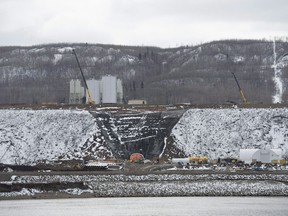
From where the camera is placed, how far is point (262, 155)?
313ft

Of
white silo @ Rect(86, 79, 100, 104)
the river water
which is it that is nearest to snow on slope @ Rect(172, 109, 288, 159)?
the river water

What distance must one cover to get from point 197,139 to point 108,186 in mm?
30341

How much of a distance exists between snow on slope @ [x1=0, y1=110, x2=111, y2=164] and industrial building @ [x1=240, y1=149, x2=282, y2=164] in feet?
60.5

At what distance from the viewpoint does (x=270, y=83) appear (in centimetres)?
18112

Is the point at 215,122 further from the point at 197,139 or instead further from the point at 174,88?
the point at 174,88

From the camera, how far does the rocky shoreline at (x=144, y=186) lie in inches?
2842

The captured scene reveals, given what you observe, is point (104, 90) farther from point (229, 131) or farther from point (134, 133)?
point (229, 131)

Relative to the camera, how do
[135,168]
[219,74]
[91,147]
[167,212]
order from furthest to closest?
A: [219,74] < [91,147] < [135,168] < [167,212]

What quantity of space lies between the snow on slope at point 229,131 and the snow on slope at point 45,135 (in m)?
11.5

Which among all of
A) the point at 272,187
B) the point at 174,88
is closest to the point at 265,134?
the point at 272,187

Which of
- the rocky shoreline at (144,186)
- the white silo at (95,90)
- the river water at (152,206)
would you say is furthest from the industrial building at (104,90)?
the river water at (152,206)

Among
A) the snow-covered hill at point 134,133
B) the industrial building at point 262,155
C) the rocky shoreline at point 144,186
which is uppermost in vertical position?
the snow-covered hill at point 134,133

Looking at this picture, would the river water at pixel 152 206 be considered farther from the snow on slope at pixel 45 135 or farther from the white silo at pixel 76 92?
the white silo at pixel 76 92

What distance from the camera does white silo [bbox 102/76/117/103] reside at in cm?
13912
